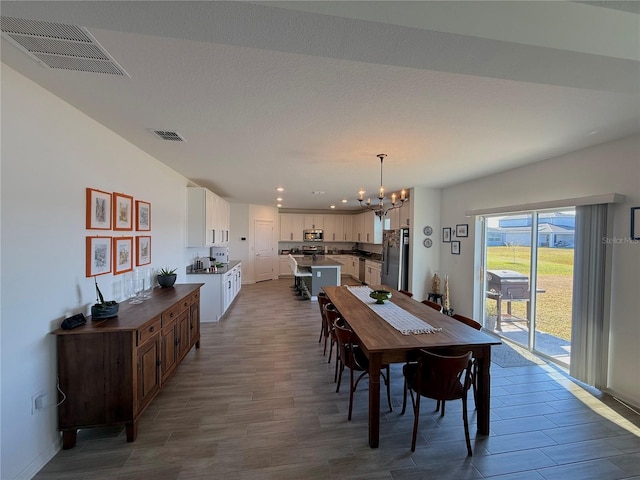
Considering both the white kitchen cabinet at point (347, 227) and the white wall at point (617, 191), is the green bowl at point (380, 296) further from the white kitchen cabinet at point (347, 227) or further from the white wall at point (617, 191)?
the white kitchen cabinet at point (347, 227)

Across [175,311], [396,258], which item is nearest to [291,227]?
[396,258]

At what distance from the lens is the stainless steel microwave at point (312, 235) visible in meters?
9.98

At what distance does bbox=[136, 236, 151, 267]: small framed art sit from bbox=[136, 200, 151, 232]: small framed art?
0.40 feet

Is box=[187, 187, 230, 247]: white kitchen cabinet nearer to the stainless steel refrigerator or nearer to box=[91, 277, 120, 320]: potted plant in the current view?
box=[91, 277, 120, 320]: potted plant

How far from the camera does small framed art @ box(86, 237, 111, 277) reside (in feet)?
7.48

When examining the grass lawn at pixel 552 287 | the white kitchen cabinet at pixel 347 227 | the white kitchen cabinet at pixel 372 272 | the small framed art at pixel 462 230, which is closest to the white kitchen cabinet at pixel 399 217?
the small framed art at pixel 462 230

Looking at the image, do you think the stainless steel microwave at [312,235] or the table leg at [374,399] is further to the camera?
the stainless steel microwave at [312,235]

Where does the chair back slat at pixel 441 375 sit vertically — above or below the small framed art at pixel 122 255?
below

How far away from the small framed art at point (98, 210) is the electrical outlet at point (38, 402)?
4.17 ft

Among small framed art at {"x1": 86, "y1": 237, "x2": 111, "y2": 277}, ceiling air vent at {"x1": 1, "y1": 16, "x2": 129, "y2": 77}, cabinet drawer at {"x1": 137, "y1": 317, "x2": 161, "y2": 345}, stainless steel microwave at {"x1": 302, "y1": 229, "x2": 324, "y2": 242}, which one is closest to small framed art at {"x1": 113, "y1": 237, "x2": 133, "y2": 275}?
small framed art at {"x1": 86, "y1": 237, "x2": 111, "y2": 277}

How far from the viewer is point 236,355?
3541mm

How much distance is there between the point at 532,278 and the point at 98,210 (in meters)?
5.33

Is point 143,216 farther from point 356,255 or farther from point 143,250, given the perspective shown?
point 356,255

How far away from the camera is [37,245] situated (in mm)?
1799
